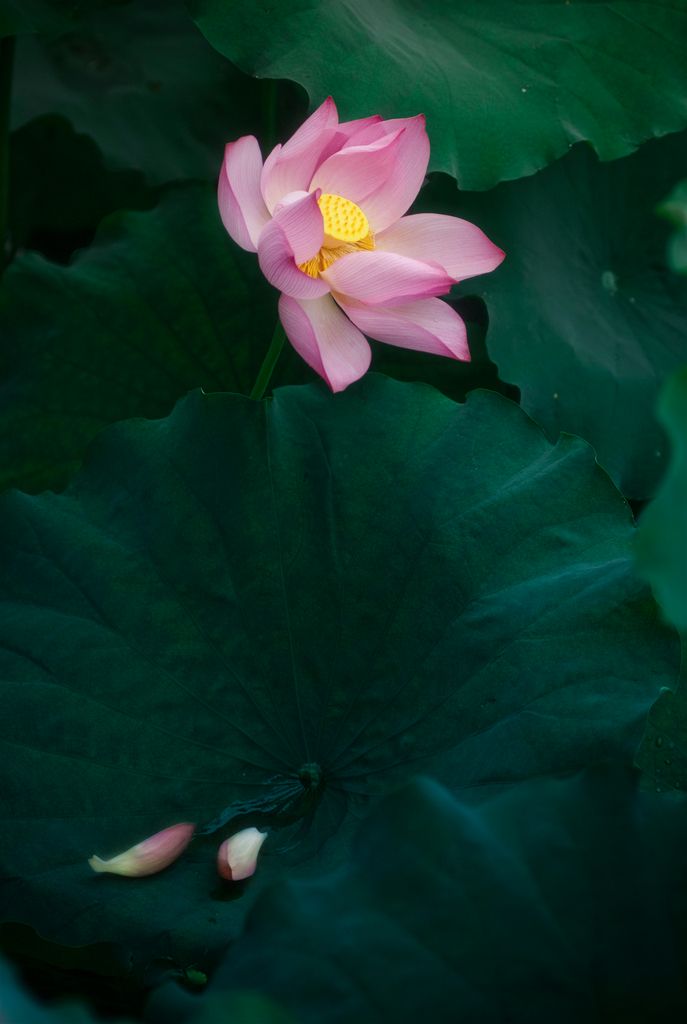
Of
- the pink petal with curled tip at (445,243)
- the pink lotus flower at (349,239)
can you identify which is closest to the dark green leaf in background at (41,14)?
the pink lotus flower at (349,239)

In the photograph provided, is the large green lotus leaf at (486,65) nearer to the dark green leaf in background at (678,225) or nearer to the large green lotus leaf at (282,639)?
the large green lotus leaf at (282,639)

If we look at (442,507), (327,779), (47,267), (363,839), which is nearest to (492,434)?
(442,507)

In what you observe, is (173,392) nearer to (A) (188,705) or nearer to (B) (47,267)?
(B) (47,267)

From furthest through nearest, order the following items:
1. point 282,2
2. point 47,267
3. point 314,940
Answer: point 47,267 → point 282,2 → point 314,940

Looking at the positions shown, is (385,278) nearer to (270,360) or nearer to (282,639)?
(270,360)

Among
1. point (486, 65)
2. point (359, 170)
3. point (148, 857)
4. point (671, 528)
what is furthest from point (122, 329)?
point (671, 528)

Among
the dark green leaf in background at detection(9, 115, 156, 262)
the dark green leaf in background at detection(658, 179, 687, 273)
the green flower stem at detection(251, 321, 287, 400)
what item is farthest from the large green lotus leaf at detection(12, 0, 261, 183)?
the dark green leaf in background at detection(658, 179, 687, 273)
